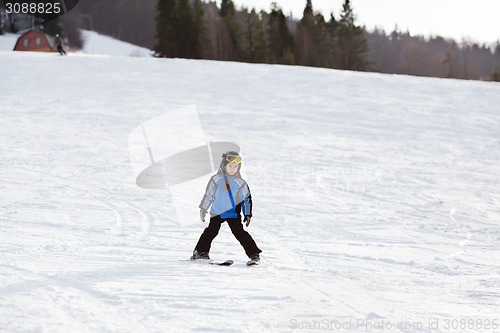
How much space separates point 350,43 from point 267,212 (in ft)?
167

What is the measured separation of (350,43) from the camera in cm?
5531

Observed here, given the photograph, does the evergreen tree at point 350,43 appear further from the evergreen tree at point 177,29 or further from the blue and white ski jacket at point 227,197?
the blue and white ski jacket at point 227,197

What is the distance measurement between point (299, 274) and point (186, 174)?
5953 mm

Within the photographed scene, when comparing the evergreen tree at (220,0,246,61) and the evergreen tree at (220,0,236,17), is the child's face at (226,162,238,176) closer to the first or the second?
the evergreen tree at (220,0,246,61)

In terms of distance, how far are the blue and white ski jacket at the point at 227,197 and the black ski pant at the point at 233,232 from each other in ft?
0.26

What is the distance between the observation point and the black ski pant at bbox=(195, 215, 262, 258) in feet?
16.3

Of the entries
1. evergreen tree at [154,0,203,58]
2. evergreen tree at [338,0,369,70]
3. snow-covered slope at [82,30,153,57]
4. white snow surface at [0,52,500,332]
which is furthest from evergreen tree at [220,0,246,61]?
white snow surface at [0,52,500,332]

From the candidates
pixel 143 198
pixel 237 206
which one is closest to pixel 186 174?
pixel 143 198

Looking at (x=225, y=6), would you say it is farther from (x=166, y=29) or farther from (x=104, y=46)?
(x=104, y=46)

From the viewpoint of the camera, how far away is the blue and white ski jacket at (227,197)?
15.8 ft

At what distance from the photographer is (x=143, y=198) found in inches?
339

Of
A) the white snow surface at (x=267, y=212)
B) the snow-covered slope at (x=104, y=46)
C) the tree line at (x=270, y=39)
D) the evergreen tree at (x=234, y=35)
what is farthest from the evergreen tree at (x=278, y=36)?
the white snow surface at (x=267, y=212)

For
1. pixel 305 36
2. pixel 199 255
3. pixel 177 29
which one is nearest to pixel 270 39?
pixel 305 36

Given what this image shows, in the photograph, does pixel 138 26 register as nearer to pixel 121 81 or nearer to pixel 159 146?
pixel 121 81
